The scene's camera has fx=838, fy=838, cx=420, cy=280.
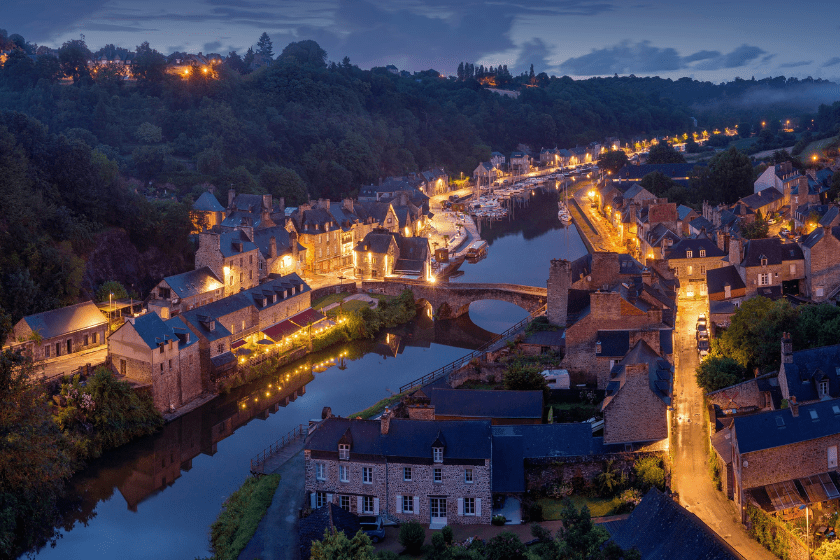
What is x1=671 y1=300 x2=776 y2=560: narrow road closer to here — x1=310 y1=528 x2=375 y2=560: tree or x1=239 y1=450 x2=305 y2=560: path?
x1=310 y1=528 x2=375 y2=560: tree

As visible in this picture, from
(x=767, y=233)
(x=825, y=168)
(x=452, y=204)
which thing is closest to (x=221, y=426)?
(x=767, y=233)

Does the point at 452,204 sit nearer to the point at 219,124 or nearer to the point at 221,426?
the point at 219,124

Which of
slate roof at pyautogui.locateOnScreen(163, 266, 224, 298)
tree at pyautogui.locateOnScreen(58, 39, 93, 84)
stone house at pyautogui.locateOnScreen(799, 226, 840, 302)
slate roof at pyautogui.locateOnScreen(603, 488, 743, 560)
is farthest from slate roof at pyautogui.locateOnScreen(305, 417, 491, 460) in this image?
tree at pyautogui.locateOnScreen(58, 39, 93, 84)

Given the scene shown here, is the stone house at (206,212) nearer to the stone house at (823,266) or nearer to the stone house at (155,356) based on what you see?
the stone house at (155,356)

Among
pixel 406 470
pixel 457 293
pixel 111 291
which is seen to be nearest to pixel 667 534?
pixel 406 470

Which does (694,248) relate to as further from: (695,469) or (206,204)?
(206,204)

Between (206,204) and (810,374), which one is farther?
(206,204)
